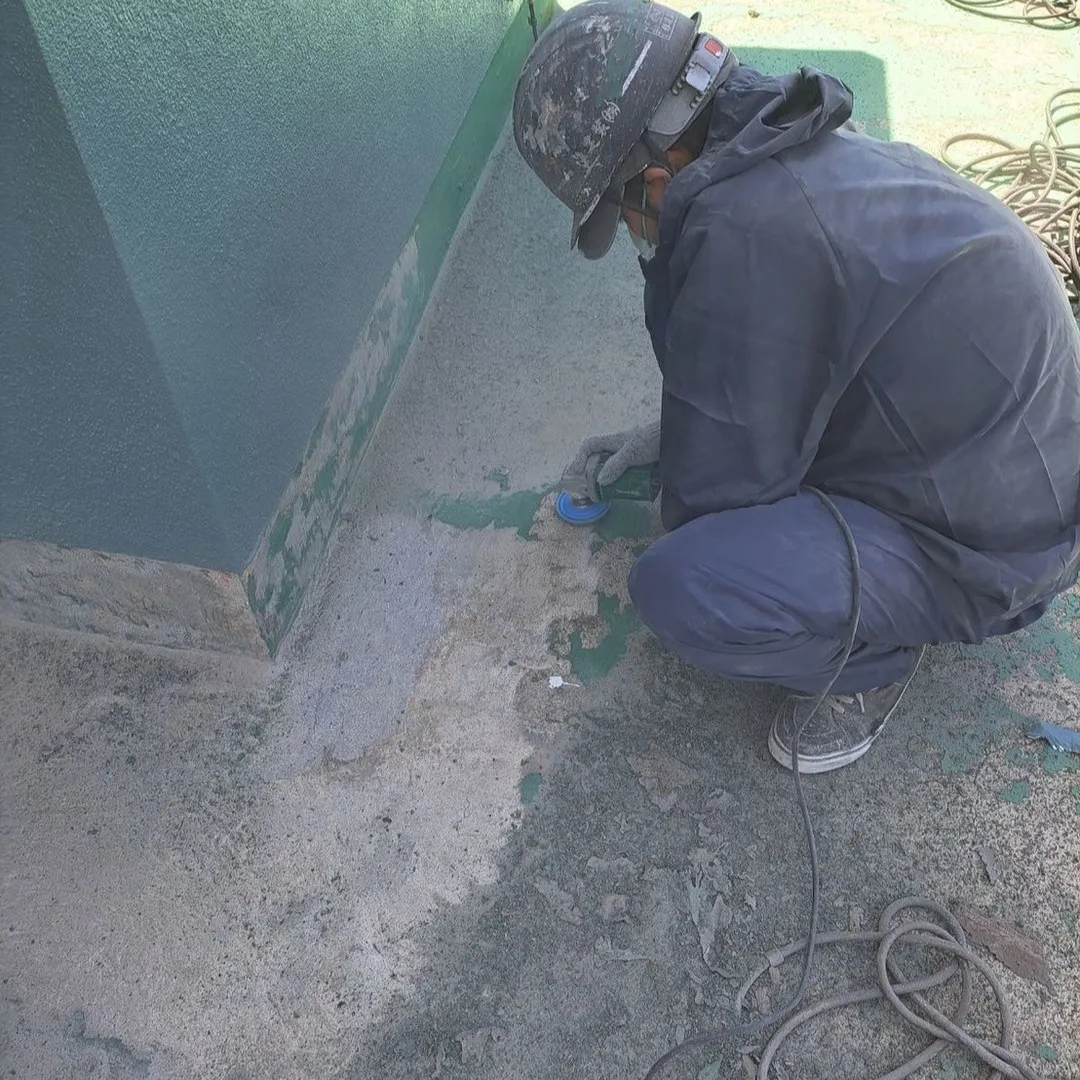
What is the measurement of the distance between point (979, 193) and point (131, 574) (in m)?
2.01

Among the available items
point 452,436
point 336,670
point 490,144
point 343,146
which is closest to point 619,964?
point 336,670

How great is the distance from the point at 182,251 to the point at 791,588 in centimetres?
135

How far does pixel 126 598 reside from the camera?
246 centimetres

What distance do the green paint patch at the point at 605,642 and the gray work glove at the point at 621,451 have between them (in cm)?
31

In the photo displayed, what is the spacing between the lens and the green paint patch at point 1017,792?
2.20 m

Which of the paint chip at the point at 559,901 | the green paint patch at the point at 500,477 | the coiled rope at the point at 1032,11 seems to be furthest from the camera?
the coiled rope at the point at 1032,11

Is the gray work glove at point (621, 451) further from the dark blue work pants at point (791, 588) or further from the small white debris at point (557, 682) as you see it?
the small white debris at point (557, 682)

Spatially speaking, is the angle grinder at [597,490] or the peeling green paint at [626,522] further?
the peeling green paint at [626,522]

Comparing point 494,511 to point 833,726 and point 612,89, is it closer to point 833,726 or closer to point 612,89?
point 833,726

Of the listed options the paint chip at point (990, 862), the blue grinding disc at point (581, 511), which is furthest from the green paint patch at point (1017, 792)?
the blue grinding disc at point (581, 511)

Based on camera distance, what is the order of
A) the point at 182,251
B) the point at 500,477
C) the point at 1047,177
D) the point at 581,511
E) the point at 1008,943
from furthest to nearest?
the point at 1047,177, the point at 500,477, the point at 581,511, the point at 1008,943, the point at 182,251

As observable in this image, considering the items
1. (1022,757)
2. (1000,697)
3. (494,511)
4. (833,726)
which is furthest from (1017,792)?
(494,511)

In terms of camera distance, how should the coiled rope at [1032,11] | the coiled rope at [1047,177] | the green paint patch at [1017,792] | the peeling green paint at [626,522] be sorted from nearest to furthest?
the green paint patch at [1017,792]
the peeling green paint at [626,522]
the coiled rope at [1047,177]
the coiled rope at [1032,11]

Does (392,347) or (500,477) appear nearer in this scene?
(500,477)
